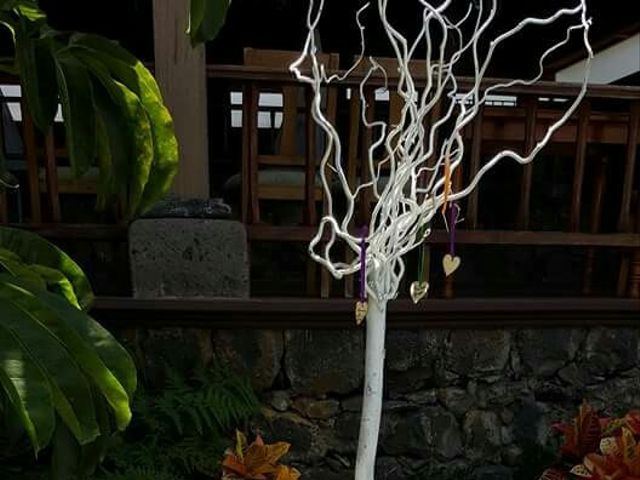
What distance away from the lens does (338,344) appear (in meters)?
2.64

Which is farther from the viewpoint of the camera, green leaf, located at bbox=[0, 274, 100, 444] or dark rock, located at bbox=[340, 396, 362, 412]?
dark rock, located at bbox=[340, 396, 362, 412]

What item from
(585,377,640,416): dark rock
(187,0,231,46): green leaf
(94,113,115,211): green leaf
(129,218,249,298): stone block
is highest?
(187,0,231,46): green leaf

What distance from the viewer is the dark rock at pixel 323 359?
2629 millimetres

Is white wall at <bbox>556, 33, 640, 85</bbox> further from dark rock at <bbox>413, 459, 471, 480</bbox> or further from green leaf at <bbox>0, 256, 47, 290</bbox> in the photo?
green leaf at <bbox>0, 256, 47, 290</bbox>

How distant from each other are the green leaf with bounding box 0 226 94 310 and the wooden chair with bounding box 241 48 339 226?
0.96 metres

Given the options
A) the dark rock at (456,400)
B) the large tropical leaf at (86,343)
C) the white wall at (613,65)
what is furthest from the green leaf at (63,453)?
the white wall at (613,65)

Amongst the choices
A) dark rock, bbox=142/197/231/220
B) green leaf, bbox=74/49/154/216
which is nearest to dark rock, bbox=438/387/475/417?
dark rock, bbox=142/197/231/220

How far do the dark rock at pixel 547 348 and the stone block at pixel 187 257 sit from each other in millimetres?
1253

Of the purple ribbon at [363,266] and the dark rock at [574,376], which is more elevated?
the purple ribbon at [363,266]

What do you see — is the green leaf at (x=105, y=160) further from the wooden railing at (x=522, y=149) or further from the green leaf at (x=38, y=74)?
the wooden railing at (x=522, y=149)

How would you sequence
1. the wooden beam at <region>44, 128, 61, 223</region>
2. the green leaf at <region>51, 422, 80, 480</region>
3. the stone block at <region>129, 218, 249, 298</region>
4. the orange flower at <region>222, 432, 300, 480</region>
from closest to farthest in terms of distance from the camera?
the green leaf at <region>51, 422, 80, 480</region>
the orange flower at <region>222, 432, 300, 480</region>
the stone block at <region>129, 218, 249, 298</region>
the wooden beam at <region>44, 128, 61, 223</region>

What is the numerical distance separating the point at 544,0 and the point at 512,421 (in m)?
3.67

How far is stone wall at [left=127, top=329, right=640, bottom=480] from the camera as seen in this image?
262 centimetres

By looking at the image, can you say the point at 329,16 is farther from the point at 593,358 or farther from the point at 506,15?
the point at 593,358
